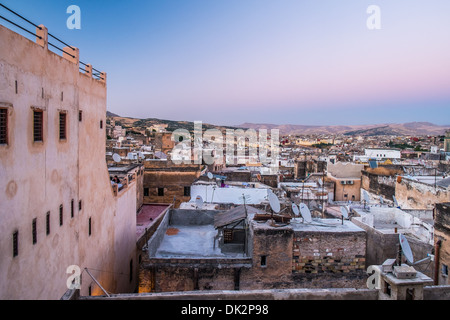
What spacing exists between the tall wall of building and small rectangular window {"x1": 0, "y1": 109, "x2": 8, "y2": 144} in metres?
0.06

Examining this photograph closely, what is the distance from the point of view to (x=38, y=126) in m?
6.81

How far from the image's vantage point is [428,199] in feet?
63.6

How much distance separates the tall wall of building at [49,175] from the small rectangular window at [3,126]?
0.06 metres

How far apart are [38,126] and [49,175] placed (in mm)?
1120

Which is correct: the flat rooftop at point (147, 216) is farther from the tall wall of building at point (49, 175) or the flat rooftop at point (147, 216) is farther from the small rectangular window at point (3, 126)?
the small rectangular window at point (3, 126)

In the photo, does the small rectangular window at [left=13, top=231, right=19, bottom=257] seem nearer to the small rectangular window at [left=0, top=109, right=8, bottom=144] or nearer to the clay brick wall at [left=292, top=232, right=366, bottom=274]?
the small rectangular window at [left=0, top=109, right=8, bottom=144]

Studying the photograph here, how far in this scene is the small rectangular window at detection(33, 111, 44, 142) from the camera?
6679 millimetres

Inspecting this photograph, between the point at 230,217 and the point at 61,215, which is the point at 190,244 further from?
the point at 61,215

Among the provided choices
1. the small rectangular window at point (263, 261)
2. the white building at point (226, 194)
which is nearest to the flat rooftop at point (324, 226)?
the small rectangular window at point (263, 261)

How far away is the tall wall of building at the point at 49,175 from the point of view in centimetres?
580

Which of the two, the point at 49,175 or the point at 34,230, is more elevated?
the point at 49,175

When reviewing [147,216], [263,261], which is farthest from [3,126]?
[147,216]

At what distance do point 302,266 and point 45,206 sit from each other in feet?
23.5
